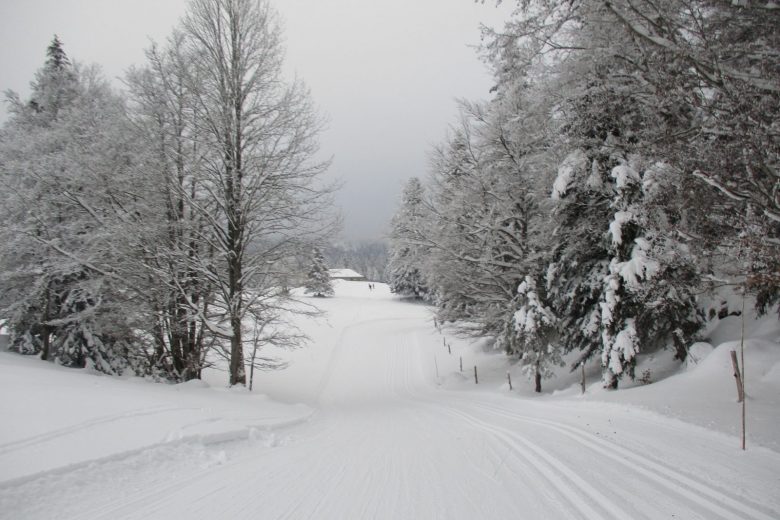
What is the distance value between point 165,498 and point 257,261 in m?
7.88

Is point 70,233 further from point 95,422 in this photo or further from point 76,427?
point 76,427

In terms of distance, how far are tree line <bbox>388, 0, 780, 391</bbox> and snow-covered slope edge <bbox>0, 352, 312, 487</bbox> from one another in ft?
24.5

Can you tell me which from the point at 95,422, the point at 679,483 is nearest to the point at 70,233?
the point at 95,422

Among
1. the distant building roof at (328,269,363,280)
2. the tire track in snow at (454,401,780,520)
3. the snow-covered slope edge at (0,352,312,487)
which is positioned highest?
the distant building roof at (328,269,363,280)

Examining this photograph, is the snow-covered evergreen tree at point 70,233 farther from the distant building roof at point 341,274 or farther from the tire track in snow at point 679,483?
the tire track in snow at point 679,483

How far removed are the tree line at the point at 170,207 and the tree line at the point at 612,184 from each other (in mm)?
6384

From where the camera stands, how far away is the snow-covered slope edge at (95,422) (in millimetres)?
4078

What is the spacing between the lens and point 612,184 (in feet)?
36.9

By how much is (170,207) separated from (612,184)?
12.3 m

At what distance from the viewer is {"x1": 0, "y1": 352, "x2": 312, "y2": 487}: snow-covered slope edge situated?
408 cm

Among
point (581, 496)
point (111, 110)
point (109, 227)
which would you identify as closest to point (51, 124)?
point (111, 110)

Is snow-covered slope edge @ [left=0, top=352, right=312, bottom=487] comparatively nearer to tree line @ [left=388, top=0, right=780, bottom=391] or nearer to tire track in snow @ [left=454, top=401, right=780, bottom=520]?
tire track in snow @ [left=454, top=401, right=780, bottom=520]

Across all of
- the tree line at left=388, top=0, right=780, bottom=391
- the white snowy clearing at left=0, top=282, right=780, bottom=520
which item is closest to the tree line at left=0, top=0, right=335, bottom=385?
the white snowy clearing at left=0, top=282, right=780, bottom=520

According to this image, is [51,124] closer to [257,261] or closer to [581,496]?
[257,261]
